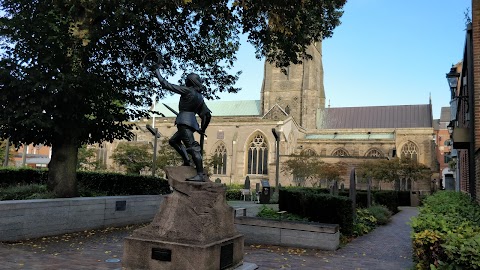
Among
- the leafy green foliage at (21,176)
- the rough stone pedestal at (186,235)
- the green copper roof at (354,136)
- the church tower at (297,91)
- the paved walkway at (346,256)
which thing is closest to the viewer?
the rough stone pedestal at (186,235)

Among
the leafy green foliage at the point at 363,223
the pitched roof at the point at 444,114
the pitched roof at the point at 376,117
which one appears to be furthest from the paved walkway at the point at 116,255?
the pitched roof at the point at 444,114

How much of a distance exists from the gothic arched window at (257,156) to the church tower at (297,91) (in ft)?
34.3

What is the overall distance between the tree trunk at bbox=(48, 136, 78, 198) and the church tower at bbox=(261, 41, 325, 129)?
5259 cm

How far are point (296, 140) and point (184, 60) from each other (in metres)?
45.5

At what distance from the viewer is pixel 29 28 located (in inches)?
399

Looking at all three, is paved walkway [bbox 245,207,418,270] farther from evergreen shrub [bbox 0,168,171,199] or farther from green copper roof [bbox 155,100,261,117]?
green copper roof [bbox 155,100,261,117]

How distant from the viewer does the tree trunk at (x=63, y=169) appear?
1148 cm

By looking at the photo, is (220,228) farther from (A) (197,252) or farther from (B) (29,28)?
(B) (29,28)

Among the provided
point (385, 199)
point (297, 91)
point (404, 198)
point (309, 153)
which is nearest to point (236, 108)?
point (297, 91)

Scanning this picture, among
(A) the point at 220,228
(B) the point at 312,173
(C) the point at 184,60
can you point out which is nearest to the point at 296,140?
(B) the point at 312,173

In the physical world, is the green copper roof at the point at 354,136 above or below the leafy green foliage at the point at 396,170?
above

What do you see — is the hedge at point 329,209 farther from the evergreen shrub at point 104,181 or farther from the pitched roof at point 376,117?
the pitched roof at point 376,117

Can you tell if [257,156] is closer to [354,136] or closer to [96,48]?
[354,136]

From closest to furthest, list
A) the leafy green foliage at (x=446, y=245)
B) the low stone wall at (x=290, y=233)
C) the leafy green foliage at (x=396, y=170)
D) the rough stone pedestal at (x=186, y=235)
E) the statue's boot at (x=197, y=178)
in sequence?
1. the leafy green foliage at (x=446, y=245)
2. the rough stone pedestal at (x=186, y=235)
3. the statue's boot at (x=197, y=178)
4. the low stone wall at (x=290, y=233)
5. the leafy green foliage at (x=396, y=170)
